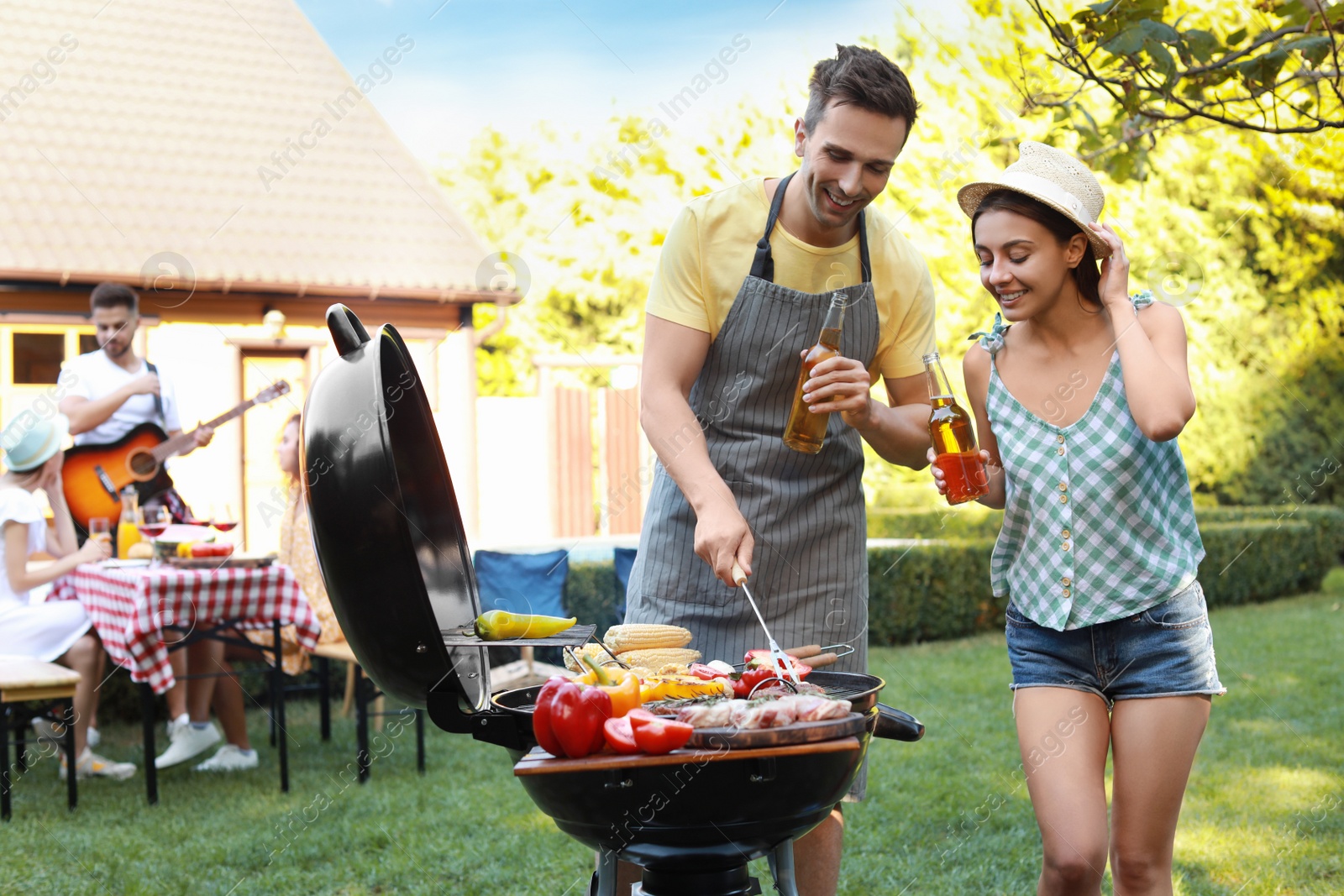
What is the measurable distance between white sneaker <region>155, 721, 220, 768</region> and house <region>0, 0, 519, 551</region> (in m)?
3.99

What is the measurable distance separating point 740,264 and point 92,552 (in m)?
4.22

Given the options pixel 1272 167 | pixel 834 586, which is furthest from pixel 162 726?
pixel 1272 167

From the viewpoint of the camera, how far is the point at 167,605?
5023 mm

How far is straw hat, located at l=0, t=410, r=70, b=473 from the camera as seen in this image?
5414 millimetres

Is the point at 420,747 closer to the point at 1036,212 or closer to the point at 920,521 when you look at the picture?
the point at 1036,212

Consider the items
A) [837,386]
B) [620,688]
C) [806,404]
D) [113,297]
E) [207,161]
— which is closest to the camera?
[620,688]

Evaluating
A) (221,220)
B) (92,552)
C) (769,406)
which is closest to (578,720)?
(769,406)

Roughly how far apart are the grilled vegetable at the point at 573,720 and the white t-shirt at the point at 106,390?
564 cm

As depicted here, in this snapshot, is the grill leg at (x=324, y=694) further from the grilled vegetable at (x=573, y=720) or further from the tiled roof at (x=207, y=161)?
the tiled roof at (x=207, y=161)

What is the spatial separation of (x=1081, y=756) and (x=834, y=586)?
2.14 feet

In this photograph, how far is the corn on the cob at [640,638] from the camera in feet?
7.23

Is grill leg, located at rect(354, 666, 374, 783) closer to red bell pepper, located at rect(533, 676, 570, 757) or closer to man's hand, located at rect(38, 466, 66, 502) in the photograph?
man's hand, located at rect(38, 466, 66, 502)

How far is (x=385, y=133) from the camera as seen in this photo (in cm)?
1261

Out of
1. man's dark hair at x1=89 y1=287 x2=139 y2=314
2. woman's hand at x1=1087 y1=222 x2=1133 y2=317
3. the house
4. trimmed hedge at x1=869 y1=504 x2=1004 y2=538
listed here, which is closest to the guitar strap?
man's dark hair at x1=89 y1=287 x2=139 y2=314
